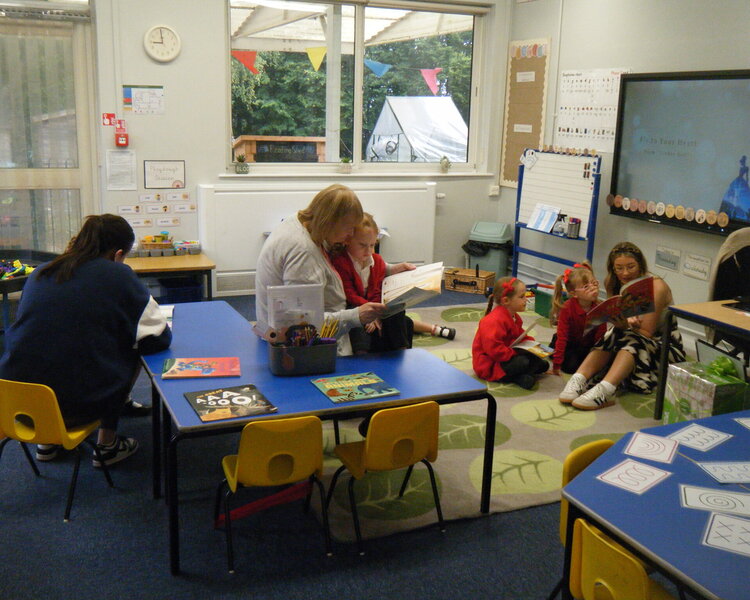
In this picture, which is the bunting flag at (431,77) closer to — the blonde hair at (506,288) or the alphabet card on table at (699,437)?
the blonde hair at (506,288)

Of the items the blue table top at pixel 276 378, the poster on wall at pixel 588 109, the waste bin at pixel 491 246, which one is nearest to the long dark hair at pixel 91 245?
the blue table top at pixel 276 378

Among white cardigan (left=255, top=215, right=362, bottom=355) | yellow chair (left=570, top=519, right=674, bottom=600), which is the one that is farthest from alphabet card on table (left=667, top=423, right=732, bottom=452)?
white cardigan (left=255, top=215, right=362, bottom=355)

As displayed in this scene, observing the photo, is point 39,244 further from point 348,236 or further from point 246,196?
point 348,236

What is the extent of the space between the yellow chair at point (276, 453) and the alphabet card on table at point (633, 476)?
905 millimetres

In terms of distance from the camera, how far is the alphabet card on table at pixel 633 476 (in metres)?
1.86

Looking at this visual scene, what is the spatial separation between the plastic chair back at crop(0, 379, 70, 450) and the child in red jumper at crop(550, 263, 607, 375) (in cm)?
279

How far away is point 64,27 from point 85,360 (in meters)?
3.65

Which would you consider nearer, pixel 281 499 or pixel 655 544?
pixel 655 544

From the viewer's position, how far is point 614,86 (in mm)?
5555

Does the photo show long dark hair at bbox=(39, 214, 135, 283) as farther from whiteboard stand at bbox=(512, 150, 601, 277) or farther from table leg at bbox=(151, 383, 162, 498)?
whiteboard stand at bbox=(512, 150, 601, 277)

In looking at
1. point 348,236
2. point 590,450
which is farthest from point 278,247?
point 590,450

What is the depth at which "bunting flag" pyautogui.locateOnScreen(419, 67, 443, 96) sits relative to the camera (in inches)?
270

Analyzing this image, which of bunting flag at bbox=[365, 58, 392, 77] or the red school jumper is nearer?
the red school jumper

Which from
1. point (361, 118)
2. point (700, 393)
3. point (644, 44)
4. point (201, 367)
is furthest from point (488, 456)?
point (361, 118)
